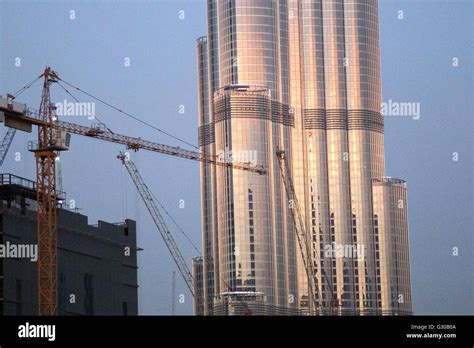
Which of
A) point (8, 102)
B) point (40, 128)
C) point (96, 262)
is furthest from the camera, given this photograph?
point (96, 262)

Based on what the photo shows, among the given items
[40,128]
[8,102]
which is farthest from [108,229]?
[8,102]

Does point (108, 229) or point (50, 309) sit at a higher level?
point (108, 229)

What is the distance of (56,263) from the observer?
404 feet

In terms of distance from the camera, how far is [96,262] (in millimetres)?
138000

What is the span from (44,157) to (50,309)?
17915 millimetres

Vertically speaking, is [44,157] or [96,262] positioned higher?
[44,157]

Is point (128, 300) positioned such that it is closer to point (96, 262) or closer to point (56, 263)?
point (96, 262)
